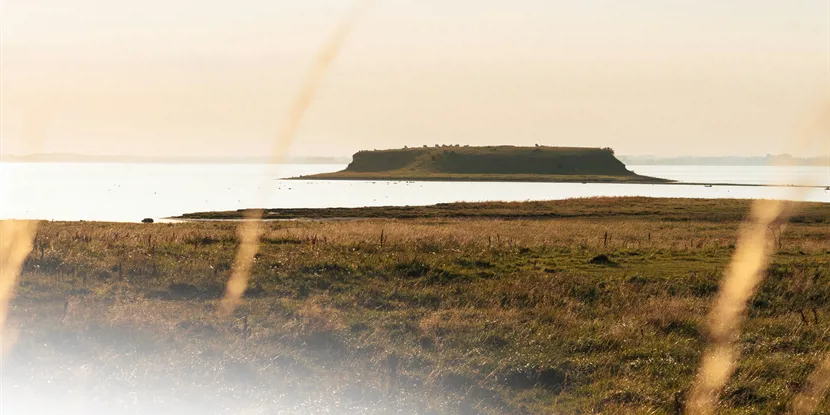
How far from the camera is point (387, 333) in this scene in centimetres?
1714

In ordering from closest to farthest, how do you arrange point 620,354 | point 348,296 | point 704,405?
point 704,405
point 620,354
point 348,296

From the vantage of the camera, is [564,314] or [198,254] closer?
[564,314]

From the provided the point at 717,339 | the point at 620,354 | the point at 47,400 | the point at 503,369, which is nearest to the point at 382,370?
the point at 503,369

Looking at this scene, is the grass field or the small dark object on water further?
the small dark object on water

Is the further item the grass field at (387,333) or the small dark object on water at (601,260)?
the small dark object on water at (601,260)

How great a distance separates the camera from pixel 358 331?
17344 millimetres

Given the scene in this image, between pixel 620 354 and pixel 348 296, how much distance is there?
24.6 ft

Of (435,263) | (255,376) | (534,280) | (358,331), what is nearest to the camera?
(255,376)

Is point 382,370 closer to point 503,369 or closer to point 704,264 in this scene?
point 503,369

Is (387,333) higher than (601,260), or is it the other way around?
(601,260)

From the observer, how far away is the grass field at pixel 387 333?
45.7ft

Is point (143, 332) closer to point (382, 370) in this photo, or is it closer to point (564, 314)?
point (382, 370)

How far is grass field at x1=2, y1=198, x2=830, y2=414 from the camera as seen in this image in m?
13.9

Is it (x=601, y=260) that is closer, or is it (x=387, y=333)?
(x=387, y=333)
